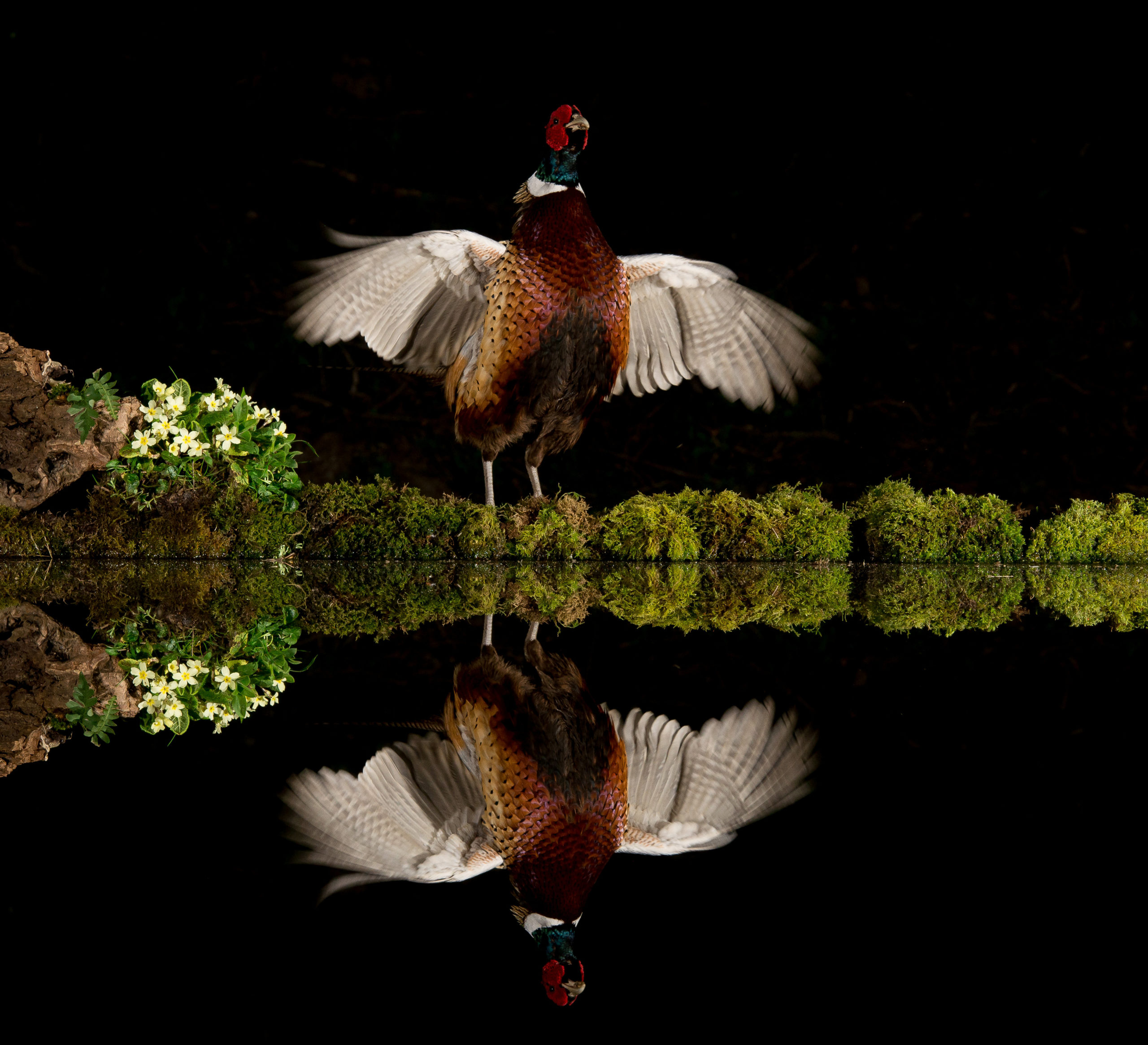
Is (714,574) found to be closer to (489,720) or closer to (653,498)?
(653,498)

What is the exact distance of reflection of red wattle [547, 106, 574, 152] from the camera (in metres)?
3.42

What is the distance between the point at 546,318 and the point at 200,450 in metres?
1.17

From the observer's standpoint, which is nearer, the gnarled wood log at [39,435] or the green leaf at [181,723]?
the green leaf at [181,723]

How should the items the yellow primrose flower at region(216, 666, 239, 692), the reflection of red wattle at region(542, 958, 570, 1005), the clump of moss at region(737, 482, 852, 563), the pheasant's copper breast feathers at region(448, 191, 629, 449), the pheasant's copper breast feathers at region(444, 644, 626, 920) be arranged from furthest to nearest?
the clump of moss at region(737, 482, 852, 563), the pheasant's copper breast feathers at region(448, 191, 629, 449), the yellow primrose flower at region(216, 666, 239, 692), the pheasant's copper breast feathers at region(444, 644, 626, 920), the reflection of red wattle at region(542, 958, 570, 1005)


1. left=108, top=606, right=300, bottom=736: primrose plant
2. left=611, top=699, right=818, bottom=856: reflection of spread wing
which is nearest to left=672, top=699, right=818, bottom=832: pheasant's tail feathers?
left=611, top=699, right=818, bottom=856: reflection of spread wing

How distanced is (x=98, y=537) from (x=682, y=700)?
2605 mm

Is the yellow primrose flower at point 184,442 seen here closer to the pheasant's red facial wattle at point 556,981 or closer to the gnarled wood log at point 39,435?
the gnarled wood log at point 39,435

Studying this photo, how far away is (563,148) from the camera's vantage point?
3443mm

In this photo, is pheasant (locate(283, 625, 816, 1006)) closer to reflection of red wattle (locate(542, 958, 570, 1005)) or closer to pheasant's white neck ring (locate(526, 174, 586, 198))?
reflection of red wattle (locate(542, 958, 570, 1005))

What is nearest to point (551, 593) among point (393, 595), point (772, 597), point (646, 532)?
point (393, 595)

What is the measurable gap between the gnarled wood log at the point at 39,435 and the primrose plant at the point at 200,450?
0.23 ft

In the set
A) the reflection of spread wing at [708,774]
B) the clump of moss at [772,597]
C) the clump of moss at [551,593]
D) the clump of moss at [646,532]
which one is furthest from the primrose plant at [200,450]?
the reflection of spread wing at [708,774]

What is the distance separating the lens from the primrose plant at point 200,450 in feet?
11.8

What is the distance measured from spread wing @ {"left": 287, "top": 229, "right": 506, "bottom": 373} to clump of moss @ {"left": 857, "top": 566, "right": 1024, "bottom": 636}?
152 centimetres
